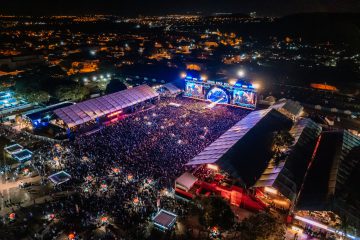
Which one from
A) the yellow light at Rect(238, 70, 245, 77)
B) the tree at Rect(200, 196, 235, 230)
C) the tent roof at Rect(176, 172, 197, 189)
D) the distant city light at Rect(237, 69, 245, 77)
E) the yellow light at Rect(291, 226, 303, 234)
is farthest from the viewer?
the distant city light at Rect(237, 69, 245, 77)

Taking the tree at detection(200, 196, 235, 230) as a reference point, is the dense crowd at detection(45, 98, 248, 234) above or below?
below

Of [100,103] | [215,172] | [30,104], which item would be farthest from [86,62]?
[215,172]

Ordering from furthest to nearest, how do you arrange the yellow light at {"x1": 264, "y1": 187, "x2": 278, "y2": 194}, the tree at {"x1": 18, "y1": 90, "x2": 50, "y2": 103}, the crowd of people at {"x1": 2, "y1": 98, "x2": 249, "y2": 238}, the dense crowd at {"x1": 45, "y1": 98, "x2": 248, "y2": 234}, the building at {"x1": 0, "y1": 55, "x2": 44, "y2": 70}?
the building at {"x1": 0, "y1": 55, "x2": 44, "y2": 70} → the tree at {"x1": 18, "y1": 90, "x2": 50, "y2": 103} → the dense crowd at {"x1": 45, "y1": 98, "x2": 248, "y2": 234} → the crowd of people at {"x1": 2, "y1": 98, "x2": 249, "y2": 238} → the yellow light at {"x1": 264, "y1": 187, "x2": 278, "y2": 194}

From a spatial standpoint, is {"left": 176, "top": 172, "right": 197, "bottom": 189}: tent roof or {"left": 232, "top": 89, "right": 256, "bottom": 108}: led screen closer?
{"left": 176, "top": 172, "right": 197, "bottom": 189}: tent roof

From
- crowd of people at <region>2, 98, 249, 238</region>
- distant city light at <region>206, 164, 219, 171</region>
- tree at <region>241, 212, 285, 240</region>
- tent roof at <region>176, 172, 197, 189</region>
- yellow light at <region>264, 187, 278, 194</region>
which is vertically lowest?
crowd of people at <region>2, 98, 249, 238</region>

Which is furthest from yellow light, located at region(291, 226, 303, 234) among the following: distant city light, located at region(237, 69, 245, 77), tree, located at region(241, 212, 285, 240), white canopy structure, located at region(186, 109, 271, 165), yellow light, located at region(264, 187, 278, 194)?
distant city light, located at region(237, 69, 245, 77)

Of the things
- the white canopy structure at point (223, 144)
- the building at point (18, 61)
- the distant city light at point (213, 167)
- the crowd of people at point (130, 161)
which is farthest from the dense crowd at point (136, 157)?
the building at point (18, 61)

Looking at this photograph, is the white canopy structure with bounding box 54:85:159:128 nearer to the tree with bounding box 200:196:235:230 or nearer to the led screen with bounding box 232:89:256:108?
the led screen with bounding box 232:89:256:108
